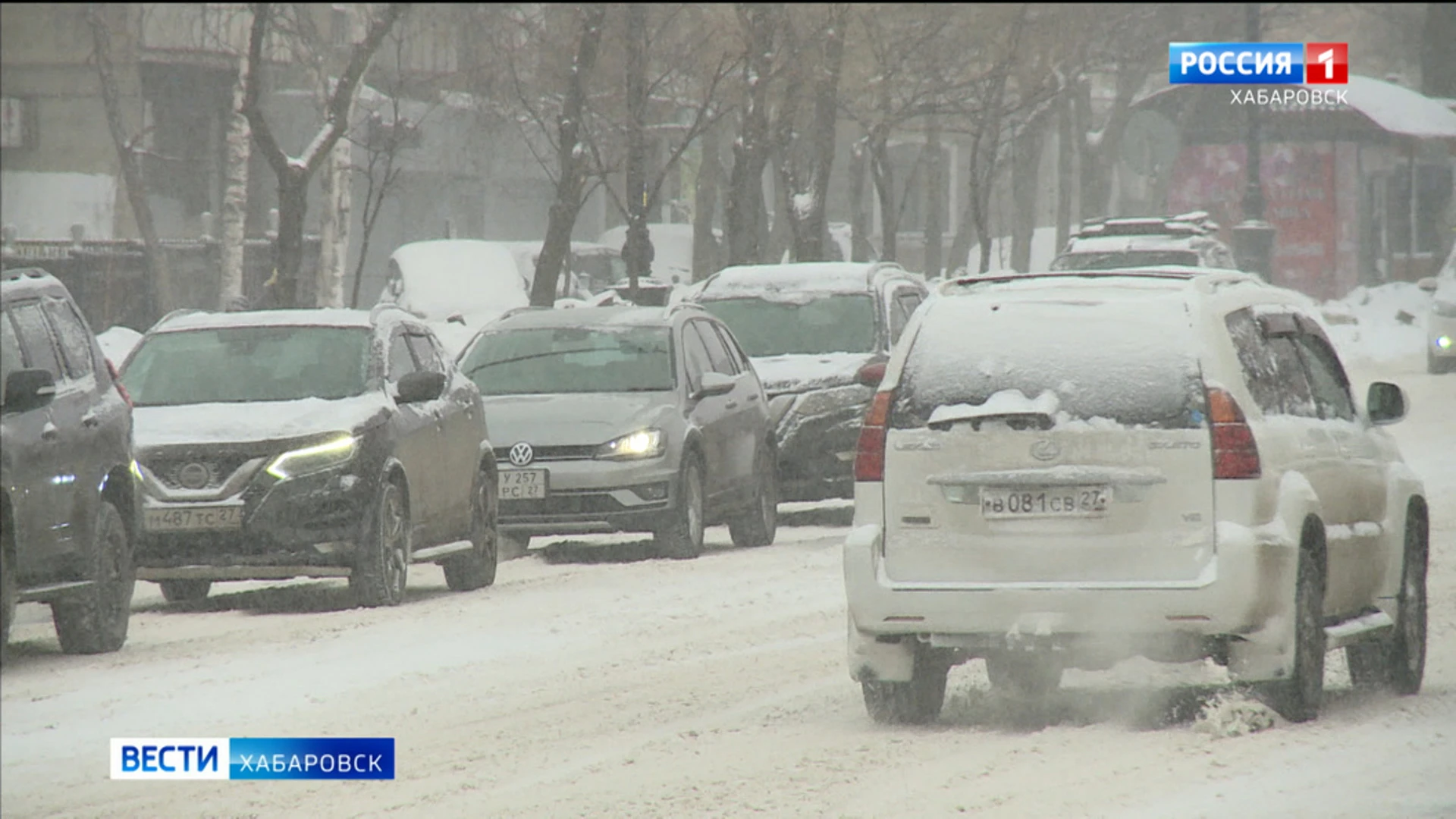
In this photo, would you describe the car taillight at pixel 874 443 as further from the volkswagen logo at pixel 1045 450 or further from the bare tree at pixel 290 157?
the bare tree at pixel 290 157

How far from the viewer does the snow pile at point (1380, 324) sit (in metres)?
32.6

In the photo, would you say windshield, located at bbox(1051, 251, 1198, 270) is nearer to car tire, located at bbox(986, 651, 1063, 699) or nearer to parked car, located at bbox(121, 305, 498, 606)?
parked car, located at bbox(121, 305, 498, 606)

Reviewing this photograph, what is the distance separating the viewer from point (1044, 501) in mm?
8727

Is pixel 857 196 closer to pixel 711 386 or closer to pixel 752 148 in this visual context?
pixel 752 148

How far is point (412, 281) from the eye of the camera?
35344mm

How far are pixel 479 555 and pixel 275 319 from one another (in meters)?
1.73

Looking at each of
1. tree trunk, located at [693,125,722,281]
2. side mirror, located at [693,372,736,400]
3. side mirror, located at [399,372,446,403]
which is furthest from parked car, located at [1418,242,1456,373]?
tree trunk, located at [693,125,722,281]

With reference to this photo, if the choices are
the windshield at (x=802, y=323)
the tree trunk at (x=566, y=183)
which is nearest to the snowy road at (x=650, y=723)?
the windshield at (x=802, y=323)

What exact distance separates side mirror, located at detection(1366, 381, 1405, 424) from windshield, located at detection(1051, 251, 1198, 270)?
1596 cm

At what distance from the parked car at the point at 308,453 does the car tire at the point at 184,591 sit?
0.04ft

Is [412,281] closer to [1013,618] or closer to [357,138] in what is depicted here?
[357,138]

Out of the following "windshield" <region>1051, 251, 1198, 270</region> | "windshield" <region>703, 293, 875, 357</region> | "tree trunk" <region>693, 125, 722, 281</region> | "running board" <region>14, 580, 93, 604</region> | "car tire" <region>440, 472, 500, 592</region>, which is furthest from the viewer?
"tree trunk" <region>693, 125, 722, 281</region>

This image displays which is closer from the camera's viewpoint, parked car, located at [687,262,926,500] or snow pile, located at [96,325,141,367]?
parked car, located at [687,262,926,500]

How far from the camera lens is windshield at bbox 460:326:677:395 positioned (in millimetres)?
16656
